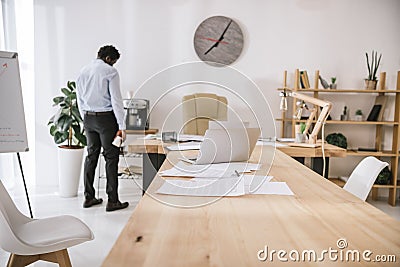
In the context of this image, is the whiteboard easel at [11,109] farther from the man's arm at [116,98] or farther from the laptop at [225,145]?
the laptop at [225,145]

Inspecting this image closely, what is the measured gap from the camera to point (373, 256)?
94 centimetres

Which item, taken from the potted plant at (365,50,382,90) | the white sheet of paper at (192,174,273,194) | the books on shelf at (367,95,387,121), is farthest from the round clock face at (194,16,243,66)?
the white sheet of paper at (192,174,273,194)

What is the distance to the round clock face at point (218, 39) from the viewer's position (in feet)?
16.7

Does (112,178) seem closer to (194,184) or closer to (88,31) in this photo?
(88,31)

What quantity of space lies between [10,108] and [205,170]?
1.88 metres

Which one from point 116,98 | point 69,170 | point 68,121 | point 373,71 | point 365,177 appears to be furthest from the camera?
point 373,71

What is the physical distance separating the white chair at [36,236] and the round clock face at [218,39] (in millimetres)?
3181

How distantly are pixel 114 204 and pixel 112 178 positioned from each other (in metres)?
0.24

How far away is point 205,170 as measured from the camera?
1729 millimetres

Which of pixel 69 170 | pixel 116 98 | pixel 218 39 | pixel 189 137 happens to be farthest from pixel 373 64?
pixel 189 137

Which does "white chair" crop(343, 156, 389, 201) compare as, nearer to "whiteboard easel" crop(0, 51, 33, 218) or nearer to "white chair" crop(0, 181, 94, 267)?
"white chair" crop(0, 181, 94, 267)

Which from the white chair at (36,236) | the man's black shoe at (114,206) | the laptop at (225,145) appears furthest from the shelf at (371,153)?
the white chair at (36,236)

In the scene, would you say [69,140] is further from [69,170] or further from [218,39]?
[218,39]

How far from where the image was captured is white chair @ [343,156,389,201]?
1970 millimetres
